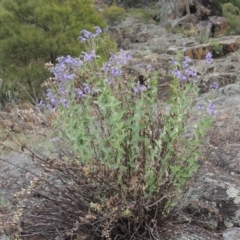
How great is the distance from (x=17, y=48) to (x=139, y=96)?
38.4ft

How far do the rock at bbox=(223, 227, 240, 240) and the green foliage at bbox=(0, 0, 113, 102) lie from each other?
11083mm

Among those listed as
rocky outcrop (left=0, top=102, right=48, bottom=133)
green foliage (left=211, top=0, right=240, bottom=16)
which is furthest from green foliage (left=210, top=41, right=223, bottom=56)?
green foliage (left=211, top=0, right=240, bottom=16)

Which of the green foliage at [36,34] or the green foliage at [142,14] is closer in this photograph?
the green foliage at [36,34]

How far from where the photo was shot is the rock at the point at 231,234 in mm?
3635

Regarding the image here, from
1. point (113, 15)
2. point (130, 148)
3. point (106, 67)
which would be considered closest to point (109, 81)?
point (106, 67)

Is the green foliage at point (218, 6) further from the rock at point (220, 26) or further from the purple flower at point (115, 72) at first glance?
the purple flower at point (115, 72)

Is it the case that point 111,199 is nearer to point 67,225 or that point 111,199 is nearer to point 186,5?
point 67,225

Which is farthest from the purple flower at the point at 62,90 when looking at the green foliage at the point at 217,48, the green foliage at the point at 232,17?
the green foliage at the point at 232,17

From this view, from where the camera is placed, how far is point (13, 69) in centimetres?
1509

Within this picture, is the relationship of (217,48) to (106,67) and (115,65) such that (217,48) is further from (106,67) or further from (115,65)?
(106,67)

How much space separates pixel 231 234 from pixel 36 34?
463 inches

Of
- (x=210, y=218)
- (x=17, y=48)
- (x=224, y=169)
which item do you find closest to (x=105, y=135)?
(x=210, y=218)

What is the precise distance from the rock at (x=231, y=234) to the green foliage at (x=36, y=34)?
1108cm

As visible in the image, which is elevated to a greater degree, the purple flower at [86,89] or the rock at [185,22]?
the purple flower at [86,89]
